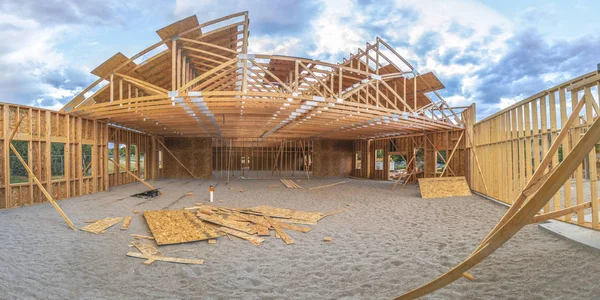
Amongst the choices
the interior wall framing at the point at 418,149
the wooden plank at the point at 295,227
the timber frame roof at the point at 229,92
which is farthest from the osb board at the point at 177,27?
the interior wall framing at the point at 418,149

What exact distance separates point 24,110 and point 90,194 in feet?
15.4

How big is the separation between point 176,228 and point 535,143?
1046 centimetres

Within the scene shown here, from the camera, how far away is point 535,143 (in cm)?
854

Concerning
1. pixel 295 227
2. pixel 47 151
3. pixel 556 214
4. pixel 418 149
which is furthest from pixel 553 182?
pixel 418 149

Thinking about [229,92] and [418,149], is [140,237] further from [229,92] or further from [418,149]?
[418,149]

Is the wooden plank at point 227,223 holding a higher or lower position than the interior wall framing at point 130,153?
lower

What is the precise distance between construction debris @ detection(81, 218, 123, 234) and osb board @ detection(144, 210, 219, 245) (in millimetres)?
826

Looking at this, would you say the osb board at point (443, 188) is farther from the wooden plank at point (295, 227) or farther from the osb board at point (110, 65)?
the osb board at point (110, 65)

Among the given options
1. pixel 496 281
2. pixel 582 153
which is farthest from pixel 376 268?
pixel 582 153

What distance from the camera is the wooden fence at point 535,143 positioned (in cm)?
577

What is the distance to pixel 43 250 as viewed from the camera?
5977mm

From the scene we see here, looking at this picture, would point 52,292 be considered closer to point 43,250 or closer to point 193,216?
point 43,250

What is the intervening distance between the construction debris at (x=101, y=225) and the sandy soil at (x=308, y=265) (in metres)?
0.30

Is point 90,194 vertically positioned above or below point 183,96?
below
